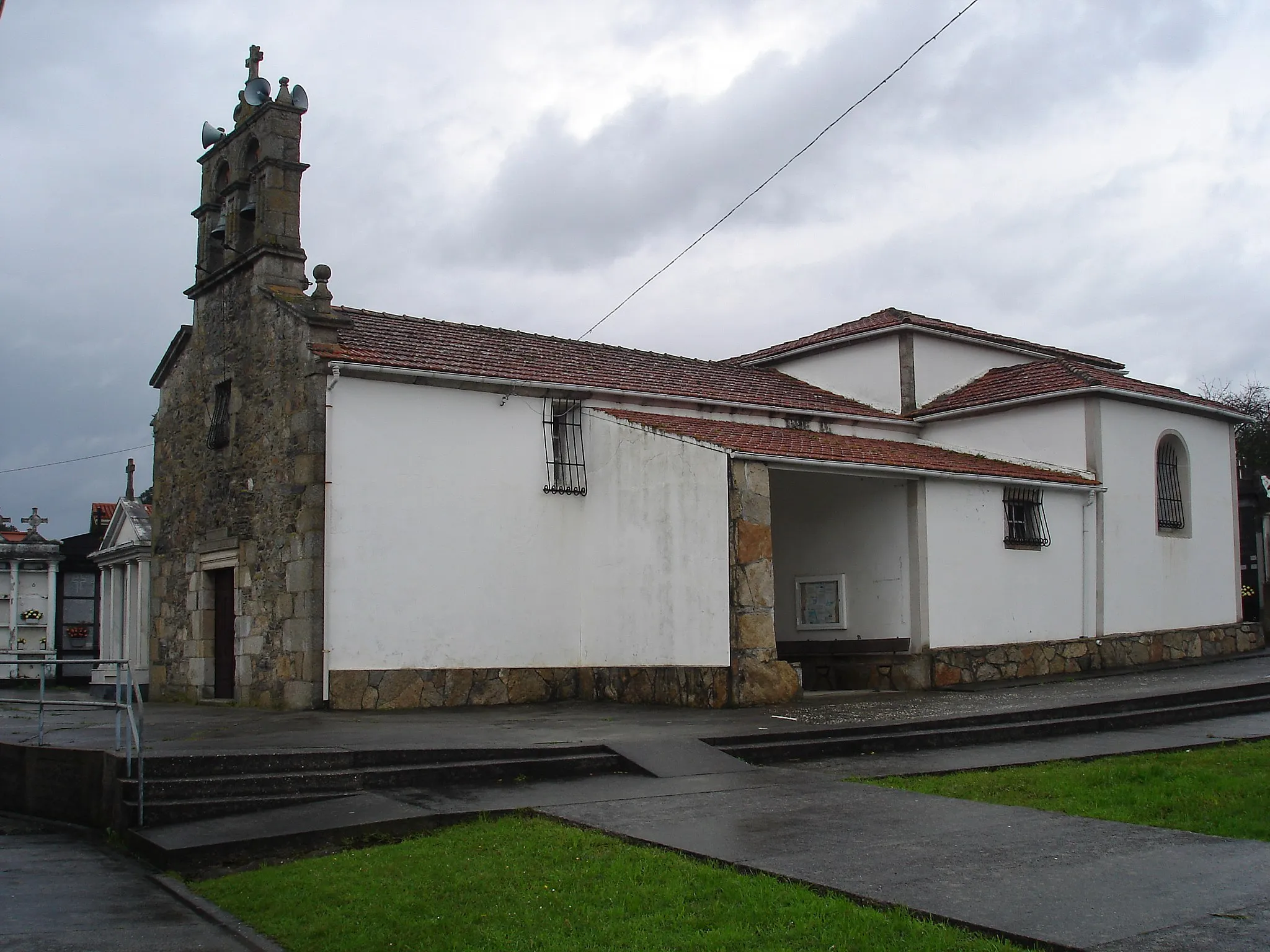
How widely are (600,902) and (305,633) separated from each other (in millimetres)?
9680

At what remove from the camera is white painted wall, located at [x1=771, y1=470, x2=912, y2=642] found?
55.2 ft

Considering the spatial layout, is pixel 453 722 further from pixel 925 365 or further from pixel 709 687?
pixel 925 365

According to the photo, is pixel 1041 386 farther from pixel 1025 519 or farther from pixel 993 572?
pixel 993 572

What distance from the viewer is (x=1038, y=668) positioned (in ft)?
57.8

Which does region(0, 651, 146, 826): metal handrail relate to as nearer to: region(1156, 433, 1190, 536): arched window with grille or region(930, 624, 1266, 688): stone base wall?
region(930, 624, 1266, 688): stone base wall

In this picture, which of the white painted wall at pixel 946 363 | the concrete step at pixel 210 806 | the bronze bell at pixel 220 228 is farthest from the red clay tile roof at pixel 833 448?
the concrete step at pixel 210 806

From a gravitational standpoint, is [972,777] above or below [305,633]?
below

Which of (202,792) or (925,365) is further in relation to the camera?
(925,365)

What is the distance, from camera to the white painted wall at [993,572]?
16.6 metres

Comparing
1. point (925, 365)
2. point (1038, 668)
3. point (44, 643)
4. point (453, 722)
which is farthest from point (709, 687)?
point (44, 643)

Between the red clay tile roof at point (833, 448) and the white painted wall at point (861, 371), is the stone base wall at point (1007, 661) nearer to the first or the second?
the red clay tile roof at point (833, 448)

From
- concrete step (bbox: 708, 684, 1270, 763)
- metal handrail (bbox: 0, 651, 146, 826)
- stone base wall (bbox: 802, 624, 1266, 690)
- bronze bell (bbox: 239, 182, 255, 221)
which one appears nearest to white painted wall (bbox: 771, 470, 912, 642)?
stone base wall (bbox: 802, 624, 1266, 690)

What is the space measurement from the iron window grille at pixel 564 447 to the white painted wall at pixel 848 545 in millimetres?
2829

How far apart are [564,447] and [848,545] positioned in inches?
171
